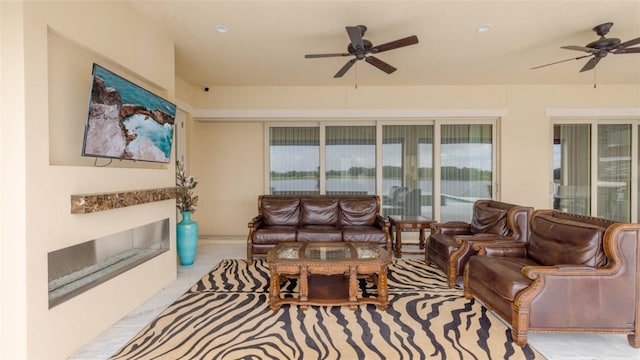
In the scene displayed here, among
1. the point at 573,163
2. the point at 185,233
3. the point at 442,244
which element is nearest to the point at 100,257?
the point at 185,233

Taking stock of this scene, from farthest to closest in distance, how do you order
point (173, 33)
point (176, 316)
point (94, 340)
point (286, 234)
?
1. point (286, 234)
2. point (173, 33)
3. point (176, 316)
4. point (94, 340)

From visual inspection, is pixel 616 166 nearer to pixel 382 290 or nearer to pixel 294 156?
pixel 382 290

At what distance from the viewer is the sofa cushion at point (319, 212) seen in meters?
5.00

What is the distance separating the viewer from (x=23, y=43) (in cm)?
186

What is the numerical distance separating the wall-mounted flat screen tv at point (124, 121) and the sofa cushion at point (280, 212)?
6.51 feet

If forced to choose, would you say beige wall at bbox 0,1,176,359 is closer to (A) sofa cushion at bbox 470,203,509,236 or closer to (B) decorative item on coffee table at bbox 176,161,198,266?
(B) decorative item on coffee table at bbox 176,161,198,266

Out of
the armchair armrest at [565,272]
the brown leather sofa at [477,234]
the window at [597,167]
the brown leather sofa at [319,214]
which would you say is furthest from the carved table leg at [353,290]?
the window at [597,167]

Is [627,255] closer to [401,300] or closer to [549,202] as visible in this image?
[401,300]

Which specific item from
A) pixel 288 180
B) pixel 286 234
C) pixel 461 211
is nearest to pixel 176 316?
pixel 286 234

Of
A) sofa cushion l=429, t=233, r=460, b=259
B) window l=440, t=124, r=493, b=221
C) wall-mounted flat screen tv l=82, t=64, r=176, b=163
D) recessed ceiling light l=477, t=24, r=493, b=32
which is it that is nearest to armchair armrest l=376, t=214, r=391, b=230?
sofa cushion l=429, t=233, r=460, b=259

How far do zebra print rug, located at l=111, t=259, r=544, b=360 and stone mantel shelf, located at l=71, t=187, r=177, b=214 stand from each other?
1.05 metres

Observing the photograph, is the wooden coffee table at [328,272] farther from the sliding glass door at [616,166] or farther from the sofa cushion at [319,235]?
the sliding glass door at [616,166]

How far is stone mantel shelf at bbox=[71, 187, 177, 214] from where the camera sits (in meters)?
2.17

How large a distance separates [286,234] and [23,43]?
330 cm
